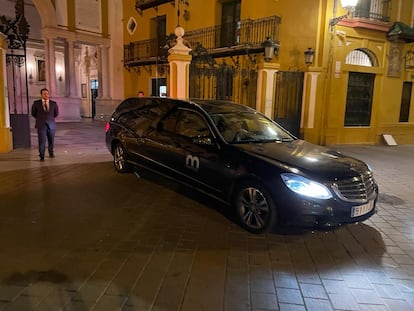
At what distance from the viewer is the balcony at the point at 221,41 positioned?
41.1 ft

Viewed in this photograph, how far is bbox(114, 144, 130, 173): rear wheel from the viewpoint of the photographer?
23.3 ft

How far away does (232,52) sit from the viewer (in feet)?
43.8

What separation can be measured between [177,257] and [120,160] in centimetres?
397

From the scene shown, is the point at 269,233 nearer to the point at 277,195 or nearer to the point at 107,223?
the point at 277,195

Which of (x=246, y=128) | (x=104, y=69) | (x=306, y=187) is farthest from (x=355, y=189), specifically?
(x=104, y=69)

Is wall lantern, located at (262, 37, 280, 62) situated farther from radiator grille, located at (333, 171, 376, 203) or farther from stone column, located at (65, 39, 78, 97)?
stone column, located at (65, 39, 78, 97)

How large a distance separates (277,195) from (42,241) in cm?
272

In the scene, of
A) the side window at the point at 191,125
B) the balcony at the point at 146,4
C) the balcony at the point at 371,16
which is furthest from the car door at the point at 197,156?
the balcony at the point at 146,4

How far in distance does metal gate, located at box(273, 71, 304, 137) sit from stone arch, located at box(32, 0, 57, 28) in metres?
13.2

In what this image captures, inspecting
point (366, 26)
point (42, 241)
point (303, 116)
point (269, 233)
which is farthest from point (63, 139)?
point (366, 26)

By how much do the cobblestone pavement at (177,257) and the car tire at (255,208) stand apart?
13 cm

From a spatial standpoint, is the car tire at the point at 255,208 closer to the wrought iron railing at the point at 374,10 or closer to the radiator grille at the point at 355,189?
the radiator grille at the point at 355,189

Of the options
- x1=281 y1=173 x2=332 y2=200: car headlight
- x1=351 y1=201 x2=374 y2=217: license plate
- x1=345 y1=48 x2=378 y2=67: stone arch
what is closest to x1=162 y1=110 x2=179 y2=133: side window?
x1=281 y1=173 x2=332 y2=200: car headlight

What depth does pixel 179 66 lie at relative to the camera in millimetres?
10031
